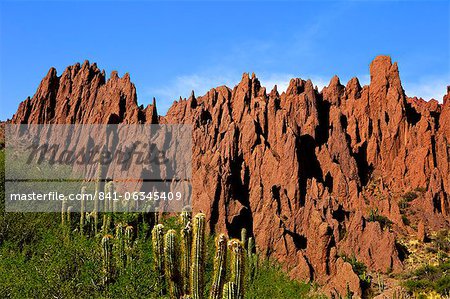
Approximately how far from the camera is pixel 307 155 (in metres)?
81.6

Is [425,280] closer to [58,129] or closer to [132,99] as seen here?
[132,99]

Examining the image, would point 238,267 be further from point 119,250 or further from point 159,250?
point 119,250

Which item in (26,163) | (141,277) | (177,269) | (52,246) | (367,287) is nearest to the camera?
(177,269)

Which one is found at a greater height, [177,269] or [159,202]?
[159,202]

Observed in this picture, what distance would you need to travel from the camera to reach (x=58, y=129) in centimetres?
9106

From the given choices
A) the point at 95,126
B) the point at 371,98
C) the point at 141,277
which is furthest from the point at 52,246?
the point at 371,98

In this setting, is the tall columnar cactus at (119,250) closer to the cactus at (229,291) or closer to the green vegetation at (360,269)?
the cactus at (229,291)

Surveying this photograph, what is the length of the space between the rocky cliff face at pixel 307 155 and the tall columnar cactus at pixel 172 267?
26.4 m

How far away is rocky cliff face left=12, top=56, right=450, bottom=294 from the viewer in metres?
55.9

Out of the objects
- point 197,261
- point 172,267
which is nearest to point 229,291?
point 197,261

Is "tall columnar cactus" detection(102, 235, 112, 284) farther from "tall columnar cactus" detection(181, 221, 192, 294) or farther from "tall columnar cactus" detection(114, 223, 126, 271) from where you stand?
"tall columnar cactus" detection(181, 221, 192, 294)

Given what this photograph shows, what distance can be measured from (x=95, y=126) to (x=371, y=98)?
154ft

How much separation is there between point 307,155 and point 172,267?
59824 millimetres

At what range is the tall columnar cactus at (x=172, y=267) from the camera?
77.5 feet
